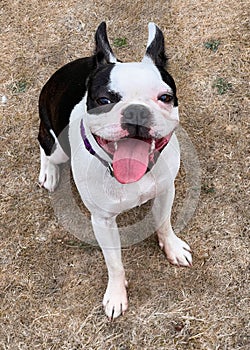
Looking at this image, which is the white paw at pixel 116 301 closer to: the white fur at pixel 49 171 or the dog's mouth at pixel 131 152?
the white fur at pixel 49 171

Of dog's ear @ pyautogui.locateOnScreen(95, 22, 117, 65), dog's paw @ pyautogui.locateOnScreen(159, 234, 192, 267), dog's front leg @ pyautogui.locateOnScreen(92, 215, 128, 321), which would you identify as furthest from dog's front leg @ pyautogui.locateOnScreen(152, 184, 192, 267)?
dog's ear @ pyautogui.locateOnScreen(95, 22, 117, 65)

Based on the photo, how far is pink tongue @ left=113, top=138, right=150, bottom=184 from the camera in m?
2.79

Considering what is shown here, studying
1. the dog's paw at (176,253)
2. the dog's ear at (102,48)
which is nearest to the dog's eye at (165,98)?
the dog's ear at (102,48)

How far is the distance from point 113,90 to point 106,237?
3.41ft

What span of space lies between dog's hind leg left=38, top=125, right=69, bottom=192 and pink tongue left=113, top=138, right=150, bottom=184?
1146 mm

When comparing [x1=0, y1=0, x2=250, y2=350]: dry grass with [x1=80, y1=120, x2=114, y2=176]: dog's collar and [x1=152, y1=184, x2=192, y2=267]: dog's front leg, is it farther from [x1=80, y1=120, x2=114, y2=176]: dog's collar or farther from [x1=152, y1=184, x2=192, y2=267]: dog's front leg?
[x1=80, y1=120, x2=114, y2=176]: dog's collar

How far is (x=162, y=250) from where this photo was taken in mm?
4039

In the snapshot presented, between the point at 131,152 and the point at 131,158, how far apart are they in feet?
0.10

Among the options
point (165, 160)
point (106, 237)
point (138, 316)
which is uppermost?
point (165, 160)

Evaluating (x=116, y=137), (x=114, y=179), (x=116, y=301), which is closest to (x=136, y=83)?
(x=116, y=137)

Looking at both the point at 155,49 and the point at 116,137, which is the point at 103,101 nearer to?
the point at 116,137

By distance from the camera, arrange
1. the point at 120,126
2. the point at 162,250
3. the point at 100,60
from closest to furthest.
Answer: the point at 120,126 < the point at 100,60 < the point at 162,250

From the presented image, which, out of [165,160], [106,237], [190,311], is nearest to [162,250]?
[190,311]

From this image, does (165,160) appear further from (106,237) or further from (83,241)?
(83,241)
